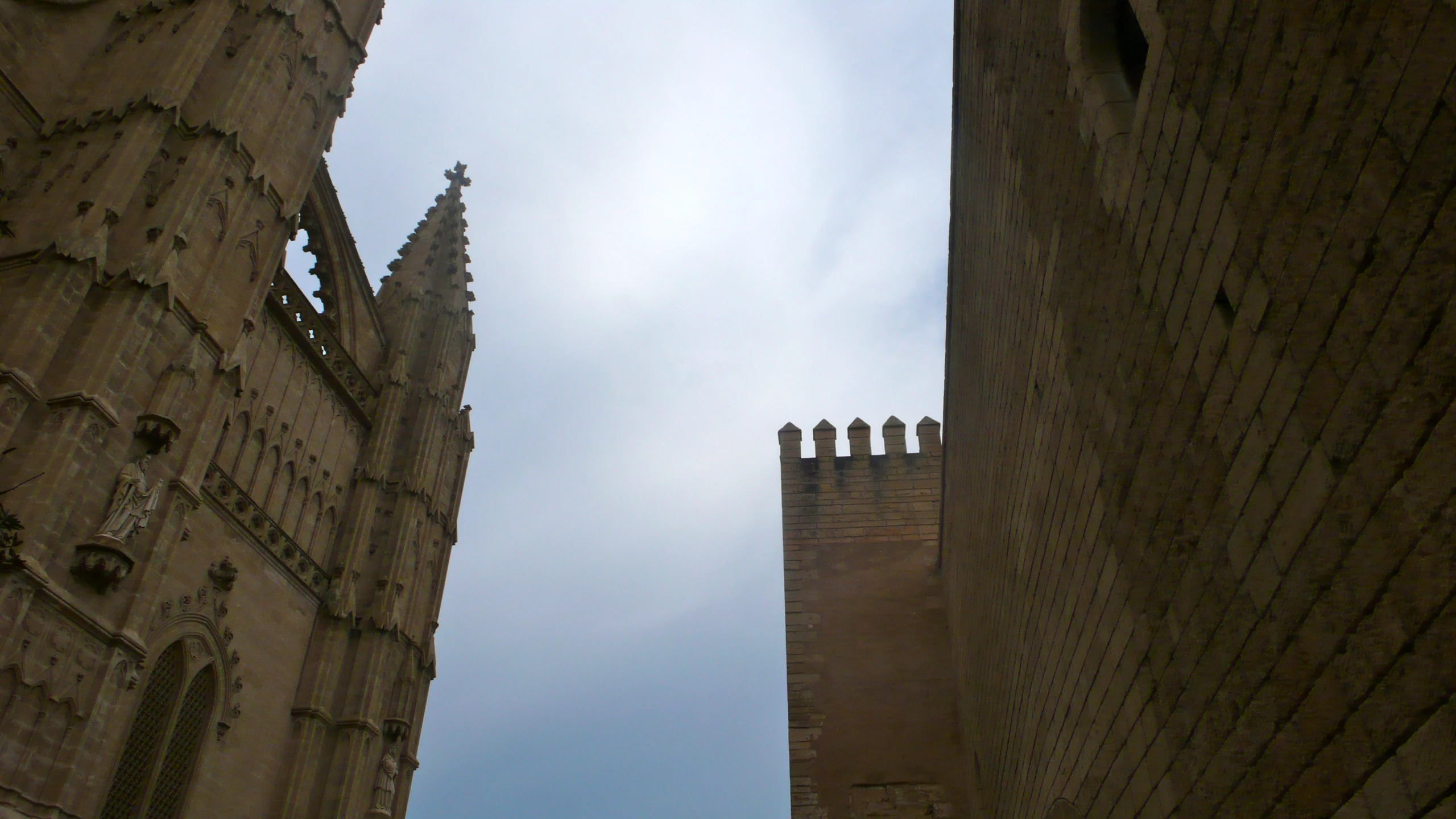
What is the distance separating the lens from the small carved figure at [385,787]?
15930mm

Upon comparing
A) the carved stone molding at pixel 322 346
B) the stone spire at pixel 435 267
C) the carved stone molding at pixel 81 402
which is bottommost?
the carved stone molding at pixel 81 402

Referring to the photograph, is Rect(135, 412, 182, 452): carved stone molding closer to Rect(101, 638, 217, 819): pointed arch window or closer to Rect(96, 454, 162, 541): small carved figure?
Rect(96, 454, 162, 541): small carved figure

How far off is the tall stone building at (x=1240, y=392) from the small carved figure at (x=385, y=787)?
12014 mm

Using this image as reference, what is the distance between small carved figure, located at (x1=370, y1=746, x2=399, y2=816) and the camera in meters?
15.9

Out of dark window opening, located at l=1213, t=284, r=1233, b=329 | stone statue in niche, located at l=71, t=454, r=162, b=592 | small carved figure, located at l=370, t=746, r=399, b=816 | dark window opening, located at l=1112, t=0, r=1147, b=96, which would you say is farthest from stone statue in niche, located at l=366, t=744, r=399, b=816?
dark window opening, located at l=1213, t=284, r=1233, b=329

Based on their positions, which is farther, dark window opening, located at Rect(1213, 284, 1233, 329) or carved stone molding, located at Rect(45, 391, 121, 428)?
carved stone molding, located at Rect(45, 391, 121, 428)

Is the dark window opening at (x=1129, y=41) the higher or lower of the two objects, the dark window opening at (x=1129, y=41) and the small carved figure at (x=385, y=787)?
the higher

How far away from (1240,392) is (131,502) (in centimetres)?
1097

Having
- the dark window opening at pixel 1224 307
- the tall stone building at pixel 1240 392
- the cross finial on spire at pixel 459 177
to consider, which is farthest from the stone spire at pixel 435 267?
the dark window opening at pixel 1224 307

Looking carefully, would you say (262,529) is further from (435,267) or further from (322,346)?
(435,267)

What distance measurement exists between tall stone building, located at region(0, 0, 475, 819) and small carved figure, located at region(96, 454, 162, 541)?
0.04 m

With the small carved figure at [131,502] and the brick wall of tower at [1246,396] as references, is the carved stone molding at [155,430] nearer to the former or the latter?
the small carved figure at [131,502]

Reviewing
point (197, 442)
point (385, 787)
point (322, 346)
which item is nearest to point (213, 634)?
point (197, 442)

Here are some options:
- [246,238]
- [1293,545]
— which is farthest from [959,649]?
[1293,545]
